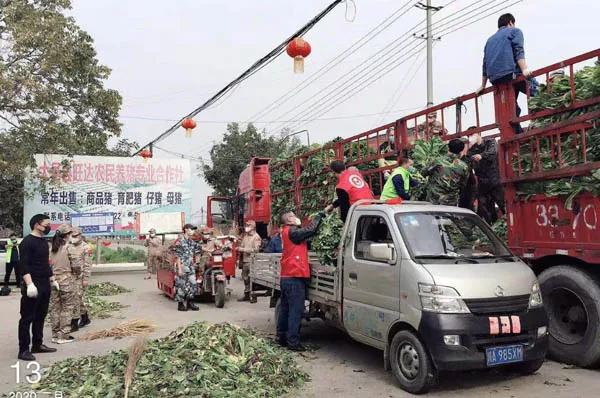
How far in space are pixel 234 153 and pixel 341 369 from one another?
24.7 metres

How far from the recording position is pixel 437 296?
4695 millimetres

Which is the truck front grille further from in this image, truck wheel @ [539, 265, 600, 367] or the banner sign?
the banner sign

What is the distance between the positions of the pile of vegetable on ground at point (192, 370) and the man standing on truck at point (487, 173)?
10.4 feet

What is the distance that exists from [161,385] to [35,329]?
9.86 ft

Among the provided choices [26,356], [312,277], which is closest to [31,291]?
[26,356]

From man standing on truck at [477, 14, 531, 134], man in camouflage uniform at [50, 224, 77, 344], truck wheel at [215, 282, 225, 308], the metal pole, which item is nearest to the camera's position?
man standing on truck at [477, 14, 531, 134]

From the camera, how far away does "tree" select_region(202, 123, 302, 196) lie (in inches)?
1170

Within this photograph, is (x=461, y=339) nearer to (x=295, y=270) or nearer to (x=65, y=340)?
(x=295, y=270)

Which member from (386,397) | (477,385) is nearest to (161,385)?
(386,397)

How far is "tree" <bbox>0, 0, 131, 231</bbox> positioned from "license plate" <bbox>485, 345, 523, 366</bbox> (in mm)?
14120

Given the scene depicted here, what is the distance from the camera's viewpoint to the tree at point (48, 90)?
1509 centimetres

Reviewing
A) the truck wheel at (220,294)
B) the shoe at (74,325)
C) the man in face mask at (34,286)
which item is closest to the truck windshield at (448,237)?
the man in face mask at (34,286)

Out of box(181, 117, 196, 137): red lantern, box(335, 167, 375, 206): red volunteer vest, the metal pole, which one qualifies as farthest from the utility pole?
box(335, 167, 375, 206): red volunteer vest

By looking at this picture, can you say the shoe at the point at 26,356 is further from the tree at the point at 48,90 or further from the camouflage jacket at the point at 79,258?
the tree at the point at 48,90
